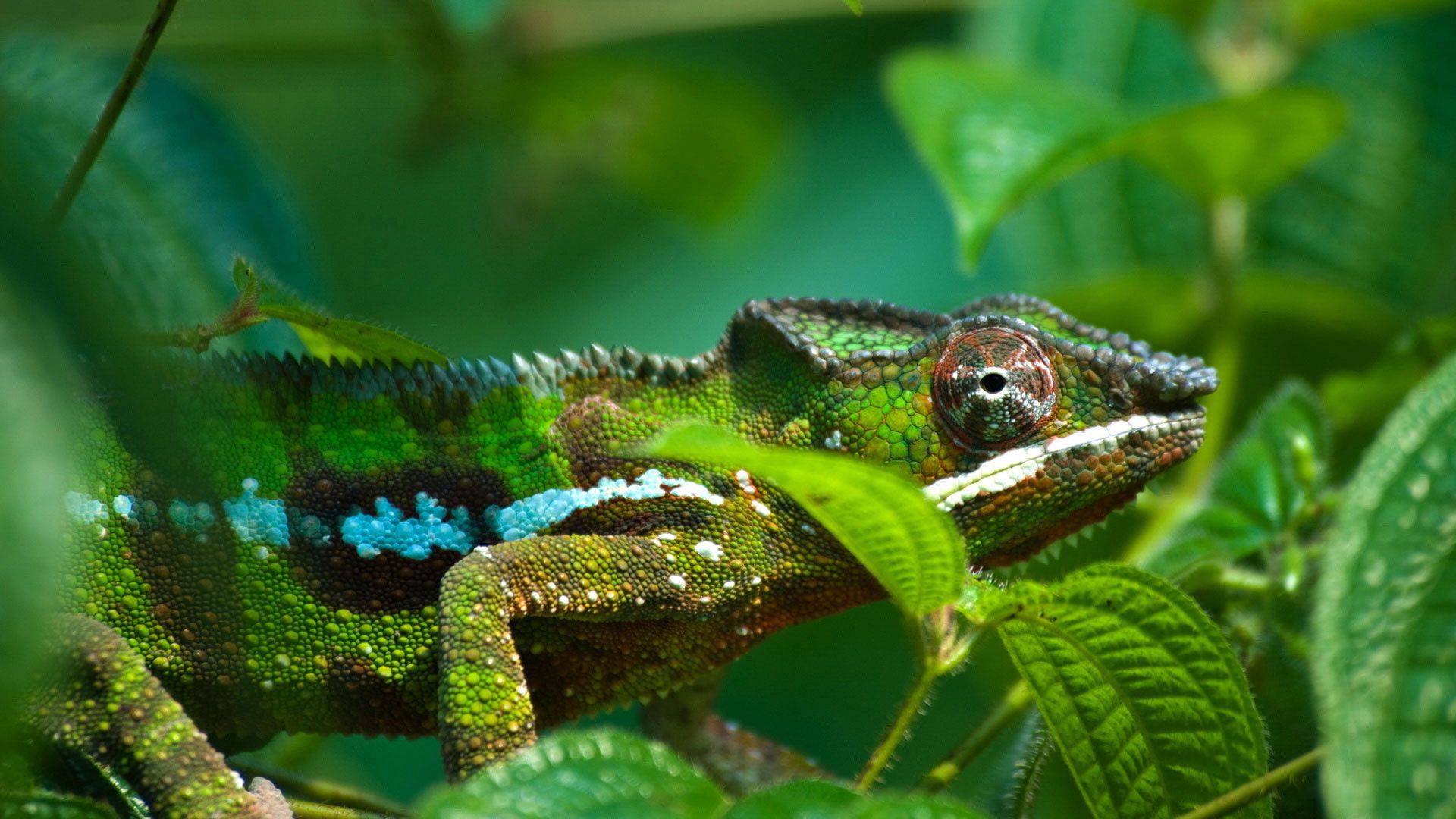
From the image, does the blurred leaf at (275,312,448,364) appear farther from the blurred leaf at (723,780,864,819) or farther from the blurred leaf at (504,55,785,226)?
the blurred leaf at (504,55,785,226)

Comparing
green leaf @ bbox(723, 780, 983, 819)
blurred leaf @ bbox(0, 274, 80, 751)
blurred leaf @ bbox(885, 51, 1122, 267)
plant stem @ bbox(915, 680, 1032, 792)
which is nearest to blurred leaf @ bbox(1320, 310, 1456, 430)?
blurred leaf @ bbox(885, 51, 1122, 267)

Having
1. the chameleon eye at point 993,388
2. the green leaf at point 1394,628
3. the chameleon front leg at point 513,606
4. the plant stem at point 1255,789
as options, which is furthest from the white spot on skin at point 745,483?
the green leaf at point 1394,628

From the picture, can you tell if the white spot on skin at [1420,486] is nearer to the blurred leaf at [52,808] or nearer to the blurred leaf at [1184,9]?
the blurred leaf at [52,808]

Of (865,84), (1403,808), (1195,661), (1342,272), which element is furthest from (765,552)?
(865,84)

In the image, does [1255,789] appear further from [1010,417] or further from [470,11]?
[470,11]

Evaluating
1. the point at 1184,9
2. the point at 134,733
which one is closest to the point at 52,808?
the point at 134,733

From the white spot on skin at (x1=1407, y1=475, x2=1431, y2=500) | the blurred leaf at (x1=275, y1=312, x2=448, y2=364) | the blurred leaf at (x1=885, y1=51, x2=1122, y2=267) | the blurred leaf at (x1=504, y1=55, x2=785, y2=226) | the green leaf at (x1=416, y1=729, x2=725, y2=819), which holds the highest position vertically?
the blurred leaf at (x1=504, y1=55, x2=785, y2=226)

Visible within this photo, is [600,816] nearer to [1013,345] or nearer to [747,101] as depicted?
[1013,345]
